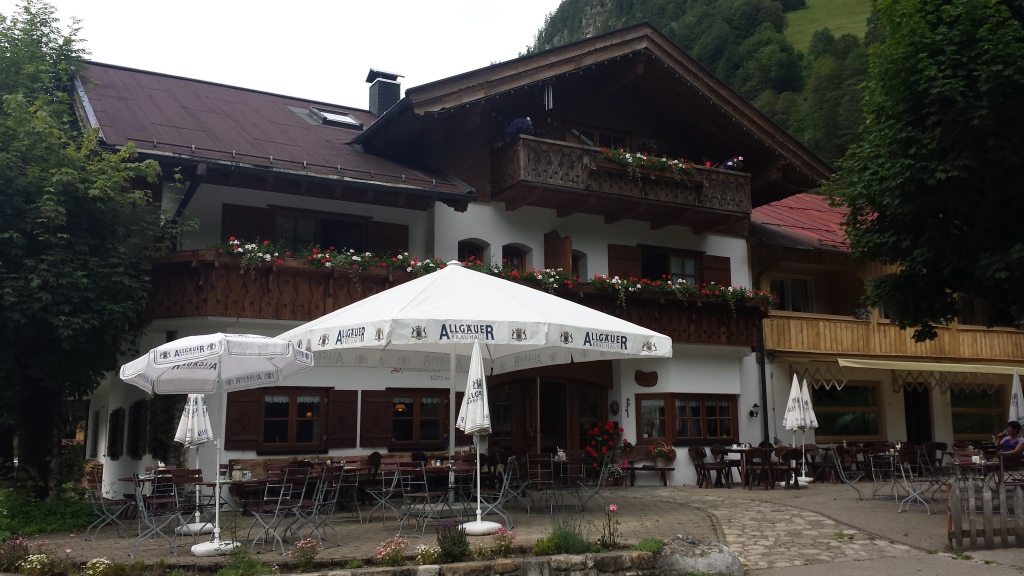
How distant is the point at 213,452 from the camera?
14414 mm

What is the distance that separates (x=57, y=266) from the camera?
12.8m

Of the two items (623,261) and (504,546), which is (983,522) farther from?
(623,261)

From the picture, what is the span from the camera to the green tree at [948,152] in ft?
39.0

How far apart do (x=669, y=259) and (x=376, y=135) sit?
6977mm

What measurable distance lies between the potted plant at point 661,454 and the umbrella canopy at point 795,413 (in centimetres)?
227

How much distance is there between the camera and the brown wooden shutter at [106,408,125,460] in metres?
17.4

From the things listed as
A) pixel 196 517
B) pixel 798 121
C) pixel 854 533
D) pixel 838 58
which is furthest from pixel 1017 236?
pixel 838 58

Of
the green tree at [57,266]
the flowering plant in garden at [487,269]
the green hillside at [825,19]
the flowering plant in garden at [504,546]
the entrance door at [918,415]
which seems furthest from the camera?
the green hillside at [825,19]

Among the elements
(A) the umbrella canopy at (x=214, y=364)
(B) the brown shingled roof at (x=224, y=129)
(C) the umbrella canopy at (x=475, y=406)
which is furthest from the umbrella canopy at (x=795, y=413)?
(A) the umbrella canopy at (x=214, y=364)

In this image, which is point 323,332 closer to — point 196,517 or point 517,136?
point 196,517

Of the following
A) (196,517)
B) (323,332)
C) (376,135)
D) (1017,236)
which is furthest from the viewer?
(376,135)

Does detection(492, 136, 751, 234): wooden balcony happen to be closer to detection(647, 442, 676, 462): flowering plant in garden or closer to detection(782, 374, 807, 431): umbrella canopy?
detection(782, 374, 807, 431): umbrella canopy

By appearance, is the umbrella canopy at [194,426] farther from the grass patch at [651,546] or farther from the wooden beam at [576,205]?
the wooden beam at [576,205]

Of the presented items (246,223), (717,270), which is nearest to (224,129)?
(246,223)
